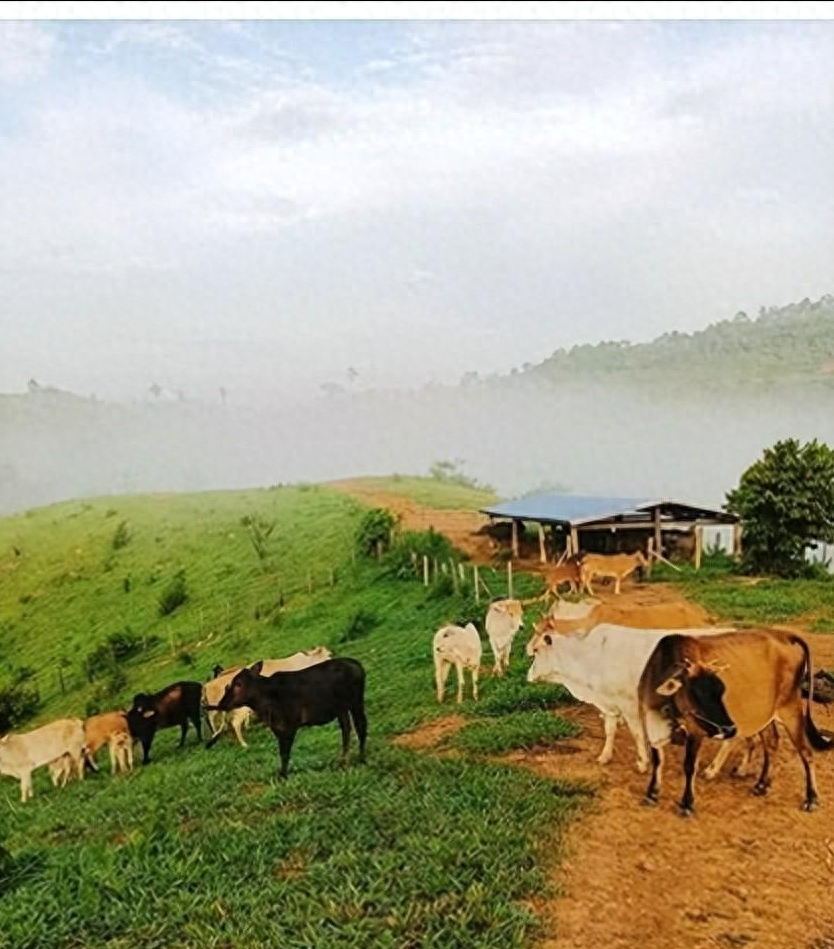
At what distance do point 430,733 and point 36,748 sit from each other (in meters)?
6.01

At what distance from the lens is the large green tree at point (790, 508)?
24141 millimetres

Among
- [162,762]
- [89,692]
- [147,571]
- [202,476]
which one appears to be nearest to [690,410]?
[202,476]

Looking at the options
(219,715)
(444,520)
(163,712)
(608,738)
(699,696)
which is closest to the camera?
(699,696)

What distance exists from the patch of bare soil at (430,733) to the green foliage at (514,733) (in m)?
0.25

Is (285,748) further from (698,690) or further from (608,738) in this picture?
(698,690)

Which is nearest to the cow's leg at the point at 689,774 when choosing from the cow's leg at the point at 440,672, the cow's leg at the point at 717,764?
the cow's leg at the point at 717,764

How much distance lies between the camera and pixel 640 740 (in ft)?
27.2

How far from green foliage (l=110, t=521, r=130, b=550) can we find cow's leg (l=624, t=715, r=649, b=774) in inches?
1574

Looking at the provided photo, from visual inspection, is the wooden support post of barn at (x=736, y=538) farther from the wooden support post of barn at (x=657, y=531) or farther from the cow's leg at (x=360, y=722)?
the cow's leg at (x=360, y=722)

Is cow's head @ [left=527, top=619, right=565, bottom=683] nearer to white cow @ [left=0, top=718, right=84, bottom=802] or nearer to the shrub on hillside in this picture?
white cow @ [left=0, top=718, right=84, bottom=802]

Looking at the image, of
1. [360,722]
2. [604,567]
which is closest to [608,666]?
[360,722]

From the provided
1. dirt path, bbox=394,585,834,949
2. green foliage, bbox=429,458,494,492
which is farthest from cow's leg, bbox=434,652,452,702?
green foliage, bbox=429,458,494,492

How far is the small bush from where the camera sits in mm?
23016

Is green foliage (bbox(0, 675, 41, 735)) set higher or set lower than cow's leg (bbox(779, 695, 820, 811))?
lower
